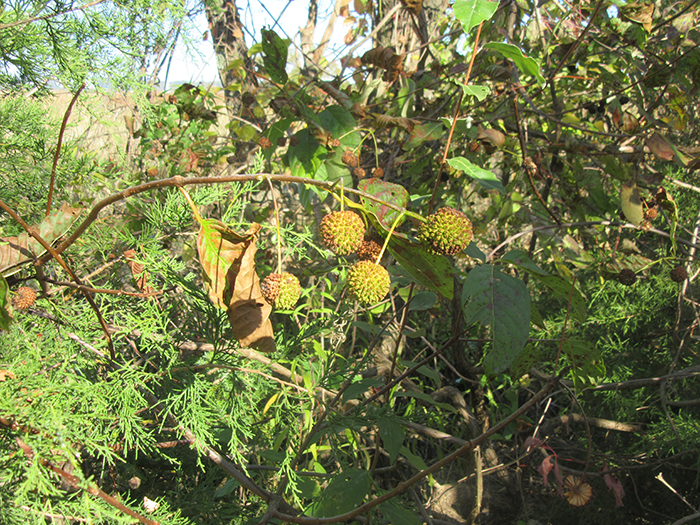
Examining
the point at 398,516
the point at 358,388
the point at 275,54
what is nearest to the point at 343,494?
the point at 398,516

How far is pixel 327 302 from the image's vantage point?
194 centimetres

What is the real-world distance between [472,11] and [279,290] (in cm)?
53

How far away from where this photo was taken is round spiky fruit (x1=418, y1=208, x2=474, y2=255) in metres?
0.64

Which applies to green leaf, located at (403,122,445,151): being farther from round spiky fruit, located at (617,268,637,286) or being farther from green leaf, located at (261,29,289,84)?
round spiky fruit, located at (617,268,637,286)

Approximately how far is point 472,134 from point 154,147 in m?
1.37

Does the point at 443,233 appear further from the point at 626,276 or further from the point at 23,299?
the point at 626,276

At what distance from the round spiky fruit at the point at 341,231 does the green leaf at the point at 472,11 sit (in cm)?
34

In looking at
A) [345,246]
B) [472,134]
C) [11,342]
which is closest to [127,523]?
[11,342]

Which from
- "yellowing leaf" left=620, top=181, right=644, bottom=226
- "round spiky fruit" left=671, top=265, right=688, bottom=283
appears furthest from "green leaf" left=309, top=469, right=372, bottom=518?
"round spiky fruit" left=671, top=265, right=688, bottom=283

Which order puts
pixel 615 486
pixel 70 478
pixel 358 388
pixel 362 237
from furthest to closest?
pixel 615 486
pixel 358 388
pixel 362 237
pixel 70 478

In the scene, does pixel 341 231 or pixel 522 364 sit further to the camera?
pixel 522 364

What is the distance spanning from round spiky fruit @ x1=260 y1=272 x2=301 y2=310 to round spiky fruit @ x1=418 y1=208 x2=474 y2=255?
22 centimetres

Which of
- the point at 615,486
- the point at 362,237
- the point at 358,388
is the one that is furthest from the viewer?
the point at 615,486

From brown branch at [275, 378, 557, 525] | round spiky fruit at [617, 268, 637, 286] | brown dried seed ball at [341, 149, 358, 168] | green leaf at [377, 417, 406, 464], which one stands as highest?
brown dried seed ball at [341, 149, 358, 168]
